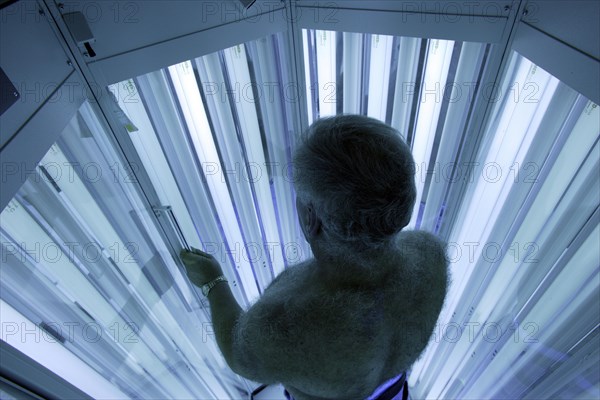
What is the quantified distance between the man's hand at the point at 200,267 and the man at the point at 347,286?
15 cm

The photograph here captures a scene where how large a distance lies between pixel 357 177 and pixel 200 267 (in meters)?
0.86

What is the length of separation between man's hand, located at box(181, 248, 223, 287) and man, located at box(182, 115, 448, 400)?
0.49ft

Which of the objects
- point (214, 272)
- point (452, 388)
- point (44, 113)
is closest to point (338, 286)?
point (214, 272)

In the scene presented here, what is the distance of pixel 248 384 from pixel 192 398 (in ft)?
2.04

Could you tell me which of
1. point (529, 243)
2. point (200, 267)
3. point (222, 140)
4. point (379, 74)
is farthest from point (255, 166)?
point (529, 243)

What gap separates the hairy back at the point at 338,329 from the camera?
1.04 metres

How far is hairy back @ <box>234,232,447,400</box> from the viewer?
3.40ft

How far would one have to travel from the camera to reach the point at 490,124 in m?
1.34

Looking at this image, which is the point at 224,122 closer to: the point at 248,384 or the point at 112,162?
the point at 112,162

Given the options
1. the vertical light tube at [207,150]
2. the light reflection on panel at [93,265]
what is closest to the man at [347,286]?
the light reflection on panel at [93,265]


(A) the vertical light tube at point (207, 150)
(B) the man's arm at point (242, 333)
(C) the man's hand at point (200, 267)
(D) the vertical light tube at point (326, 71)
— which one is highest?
(D) the vertical light tube at point (326, 71)

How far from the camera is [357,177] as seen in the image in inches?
33.6

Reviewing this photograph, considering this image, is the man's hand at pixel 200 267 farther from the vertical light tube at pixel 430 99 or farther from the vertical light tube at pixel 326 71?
the vertical light tube at pixel 430 99

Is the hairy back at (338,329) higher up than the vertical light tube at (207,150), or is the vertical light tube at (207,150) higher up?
the vertical light tube at (207,150)
